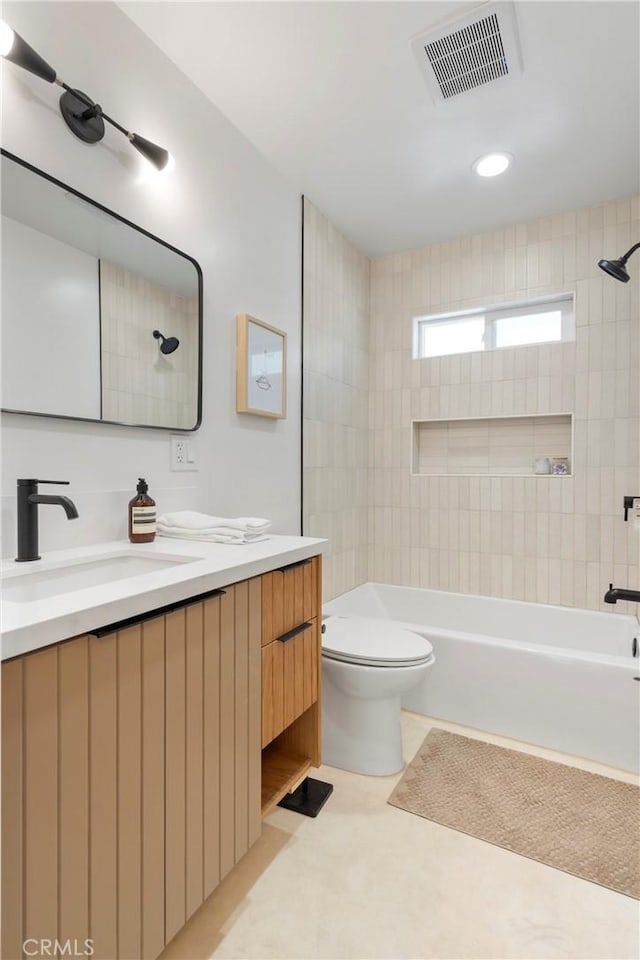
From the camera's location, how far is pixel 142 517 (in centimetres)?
137

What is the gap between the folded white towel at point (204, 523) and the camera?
4.71ft

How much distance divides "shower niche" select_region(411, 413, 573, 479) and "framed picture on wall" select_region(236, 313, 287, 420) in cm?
117

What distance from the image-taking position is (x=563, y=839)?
58.1 inches

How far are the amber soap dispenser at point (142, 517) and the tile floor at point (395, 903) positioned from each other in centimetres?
98

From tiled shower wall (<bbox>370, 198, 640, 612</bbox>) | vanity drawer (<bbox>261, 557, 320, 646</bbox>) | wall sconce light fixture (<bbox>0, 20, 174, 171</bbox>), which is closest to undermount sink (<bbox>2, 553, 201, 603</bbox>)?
vanity drawer (<bbox>261, 557, 320, 646</bbox>)

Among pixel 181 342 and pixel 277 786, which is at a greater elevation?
pixel 181 342

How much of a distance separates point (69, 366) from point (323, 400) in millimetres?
1447

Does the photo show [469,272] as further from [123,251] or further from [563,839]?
[563,839]

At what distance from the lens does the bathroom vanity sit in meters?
0.69

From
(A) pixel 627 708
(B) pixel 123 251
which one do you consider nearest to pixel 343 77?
(B) pixel 123 251

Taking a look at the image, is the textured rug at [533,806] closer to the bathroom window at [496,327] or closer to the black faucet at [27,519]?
the black faucet at [27,519]

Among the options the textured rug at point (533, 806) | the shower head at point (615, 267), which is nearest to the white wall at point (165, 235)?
the textured rug at point (533, 806)

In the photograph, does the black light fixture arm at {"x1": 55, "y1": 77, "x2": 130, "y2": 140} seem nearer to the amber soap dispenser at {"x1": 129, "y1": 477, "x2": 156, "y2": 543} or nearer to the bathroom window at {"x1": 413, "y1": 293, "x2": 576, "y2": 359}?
the amber soap dispenser at {"x1": 129, "y1": 477, "x2": 156, "y2": 543}

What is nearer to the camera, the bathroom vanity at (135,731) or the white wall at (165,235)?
the bathroom vanity at (135,731)
